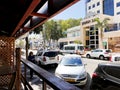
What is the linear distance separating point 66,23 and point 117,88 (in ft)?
245

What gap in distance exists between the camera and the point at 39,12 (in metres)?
4.14

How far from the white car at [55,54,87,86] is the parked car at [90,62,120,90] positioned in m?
2.29

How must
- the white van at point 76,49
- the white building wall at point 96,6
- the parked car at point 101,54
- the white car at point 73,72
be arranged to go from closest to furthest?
1. the white car at point 73,72
2. the parked car at point 101,54
3. the white van at point 76,49
4. the white building wall at point 96,6

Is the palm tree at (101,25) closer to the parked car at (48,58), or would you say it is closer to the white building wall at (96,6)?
the white building wall at (96,6)

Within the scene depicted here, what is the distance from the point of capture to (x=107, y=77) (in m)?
6.53

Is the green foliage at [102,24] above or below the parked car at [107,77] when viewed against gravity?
above

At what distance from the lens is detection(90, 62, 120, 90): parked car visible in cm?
612

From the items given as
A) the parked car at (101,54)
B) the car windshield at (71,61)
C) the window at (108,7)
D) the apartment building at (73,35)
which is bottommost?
the parked car at (101,54)

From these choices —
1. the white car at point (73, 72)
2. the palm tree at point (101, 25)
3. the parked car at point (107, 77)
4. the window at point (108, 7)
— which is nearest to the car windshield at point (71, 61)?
the white car at point (73, 72)

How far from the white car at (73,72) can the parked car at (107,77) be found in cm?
229

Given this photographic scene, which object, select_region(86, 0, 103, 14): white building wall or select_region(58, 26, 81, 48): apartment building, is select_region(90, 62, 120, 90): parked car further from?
select_region(86, 0, 103, 14): white building wall

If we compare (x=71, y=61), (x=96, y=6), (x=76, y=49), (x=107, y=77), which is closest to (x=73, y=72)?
(x=71, y=61)

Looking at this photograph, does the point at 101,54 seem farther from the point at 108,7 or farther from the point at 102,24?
the point at 108,7

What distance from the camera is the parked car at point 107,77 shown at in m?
6.12
